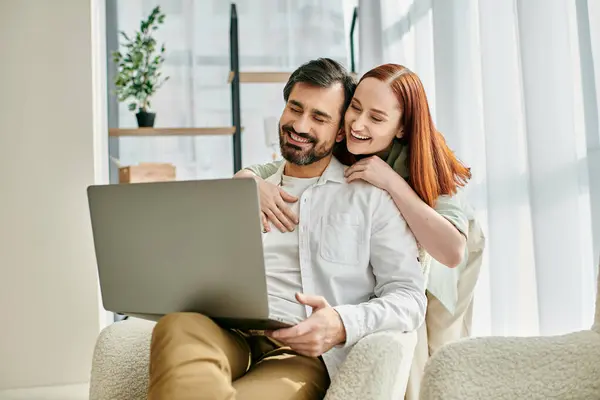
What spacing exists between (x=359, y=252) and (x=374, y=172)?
19cm

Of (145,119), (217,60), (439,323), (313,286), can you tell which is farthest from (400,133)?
(217,60)

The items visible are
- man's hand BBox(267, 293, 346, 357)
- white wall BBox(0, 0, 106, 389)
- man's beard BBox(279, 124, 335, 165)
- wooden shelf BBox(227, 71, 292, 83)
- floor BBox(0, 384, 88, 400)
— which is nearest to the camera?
man's hand BBox(267, 293, 346, 357)

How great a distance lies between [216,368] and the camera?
1109mm

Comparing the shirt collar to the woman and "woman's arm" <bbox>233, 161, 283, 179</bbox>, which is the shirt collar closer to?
the woman

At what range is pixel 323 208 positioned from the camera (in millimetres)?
1563

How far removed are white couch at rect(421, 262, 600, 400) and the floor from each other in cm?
164

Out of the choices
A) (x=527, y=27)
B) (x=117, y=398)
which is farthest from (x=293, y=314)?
(x=527, y=27)

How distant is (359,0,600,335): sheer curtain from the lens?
1583 millimetres

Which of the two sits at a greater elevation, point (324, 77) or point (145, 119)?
point (145, 119)

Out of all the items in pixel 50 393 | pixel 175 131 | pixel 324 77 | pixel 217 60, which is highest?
pixel 217 60

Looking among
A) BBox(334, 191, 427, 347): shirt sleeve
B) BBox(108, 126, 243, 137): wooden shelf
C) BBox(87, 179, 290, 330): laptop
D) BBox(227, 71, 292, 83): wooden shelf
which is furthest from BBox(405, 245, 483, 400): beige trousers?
BBox(227, 71, 292, 83): wooden shelf

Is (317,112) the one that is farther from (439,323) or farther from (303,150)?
(439,323)

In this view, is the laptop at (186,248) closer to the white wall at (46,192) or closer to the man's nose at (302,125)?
the man's nose at (302,125)

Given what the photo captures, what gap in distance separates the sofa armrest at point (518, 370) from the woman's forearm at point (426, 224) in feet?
1.75
